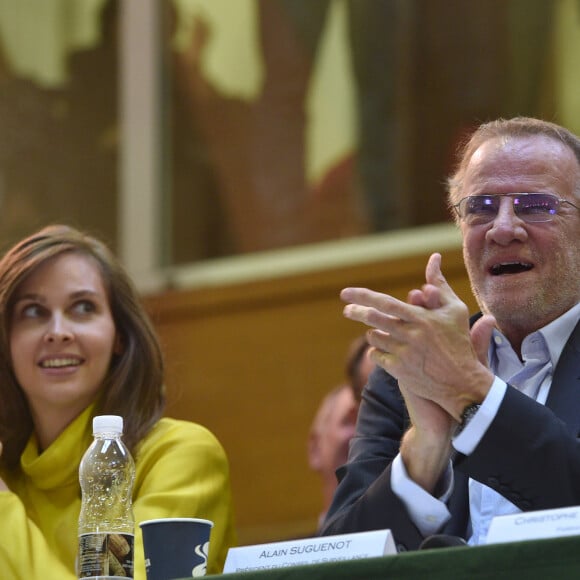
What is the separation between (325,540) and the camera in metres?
2.19

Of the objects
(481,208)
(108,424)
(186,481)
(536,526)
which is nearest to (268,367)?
(186,481)

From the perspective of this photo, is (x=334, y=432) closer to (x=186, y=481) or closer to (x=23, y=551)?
(x=186, y=481)

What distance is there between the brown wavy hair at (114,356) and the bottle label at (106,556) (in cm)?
94

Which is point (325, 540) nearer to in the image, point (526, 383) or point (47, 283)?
point (526, 383)

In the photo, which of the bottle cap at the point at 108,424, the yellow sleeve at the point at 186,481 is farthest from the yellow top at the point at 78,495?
the bottle cap at the point at 108,424

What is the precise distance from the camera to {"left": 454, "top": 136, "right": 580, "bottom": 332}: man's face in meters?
2.88

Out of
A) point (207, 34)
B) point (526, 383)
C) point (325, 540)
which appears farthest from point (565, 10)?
point (325, 540)

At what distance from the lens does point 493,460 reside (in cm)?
242

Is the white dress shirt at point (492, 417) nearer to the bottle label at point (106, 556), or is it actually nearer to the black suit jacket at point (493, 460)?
the black suit jacket at point (493, 460)

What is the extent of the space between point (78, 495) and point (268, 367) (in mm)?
3133

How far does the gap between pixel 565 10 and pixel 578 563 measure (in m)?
5.00

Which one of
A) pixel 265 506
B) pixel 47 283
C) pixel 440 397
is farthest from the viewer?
pixel 265 506

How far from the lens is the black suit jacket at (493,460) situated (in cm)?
242

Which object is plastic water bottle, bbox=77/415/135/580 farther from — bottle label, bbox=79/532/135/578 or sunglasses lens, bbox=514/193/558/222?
sunglasses lens, bbox=514/193/558/222
